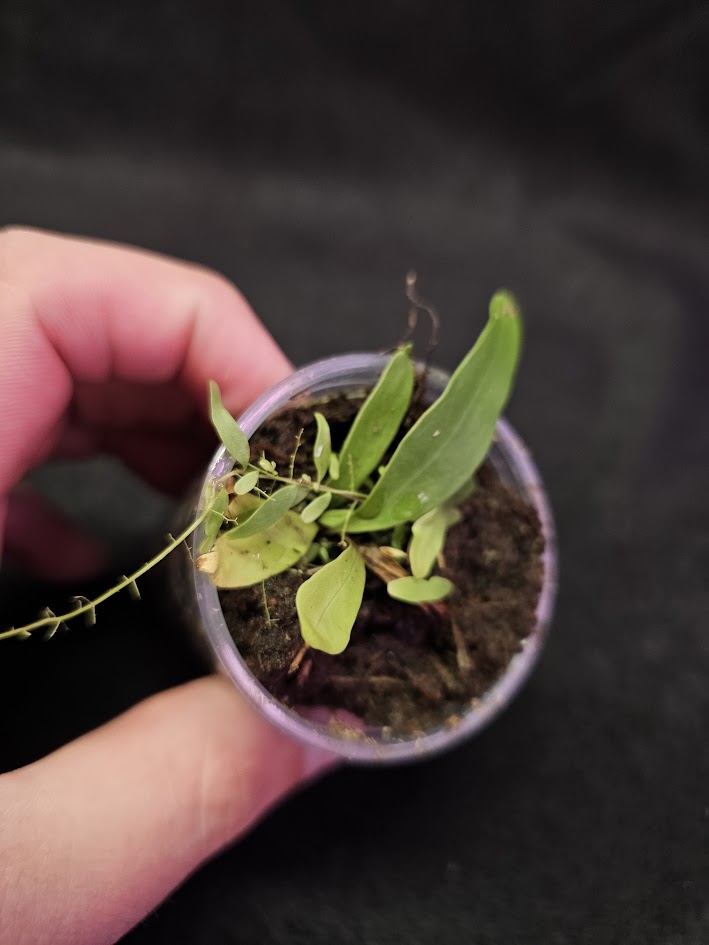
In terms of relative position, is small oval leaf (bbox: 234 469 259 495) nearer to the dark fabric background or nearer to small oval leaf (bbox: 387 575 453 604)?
small oval leaf (bbox: 387 575 453 604)

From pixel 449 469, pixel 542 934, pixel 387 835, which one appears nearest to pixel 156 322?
pixel 449 469

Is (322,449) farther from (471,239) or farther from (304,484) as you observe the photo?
(471,239)

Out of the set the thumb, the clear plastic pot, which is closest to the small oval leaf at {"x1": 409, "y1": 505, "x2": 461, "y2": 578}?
the clear plastic pot

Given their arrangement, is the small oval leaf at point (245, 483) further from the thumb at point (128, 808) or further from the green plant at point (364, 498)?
the thumb at point (128, 808)

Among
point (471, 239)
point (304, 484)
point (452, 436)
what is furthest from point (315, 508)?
point (471, 239)

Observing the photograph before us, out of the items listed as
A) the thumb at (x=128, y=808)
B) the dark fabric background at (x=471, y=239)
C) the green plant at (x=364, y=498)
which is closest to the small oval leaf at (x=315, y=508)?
the green plant at (x=364, y=498)

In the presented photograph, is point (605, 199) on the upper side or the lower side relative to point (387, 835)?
upper

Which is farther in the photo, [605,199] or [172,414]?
[605,199]

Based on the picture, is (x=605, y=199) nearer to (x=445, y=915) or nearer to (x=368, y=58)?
(x=368, y=58)
